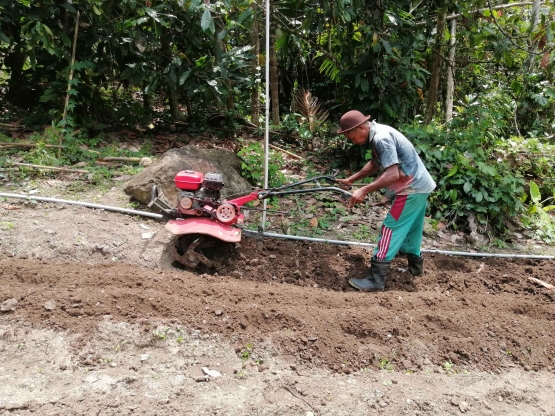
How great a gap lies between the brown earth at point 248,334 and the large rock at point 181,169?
2.00 ft

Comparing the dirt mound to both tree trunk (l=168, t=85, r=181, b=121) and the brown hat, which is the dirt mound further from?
tree trunk (l=168, t=85, r=181, b=121)

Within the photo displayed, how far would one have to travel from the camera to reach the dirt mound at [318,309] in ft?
11.1

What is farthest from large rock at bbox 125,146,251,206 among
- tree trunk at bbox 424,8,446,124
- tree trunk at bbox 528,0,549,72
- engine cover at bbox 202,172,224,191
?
tree trunk at bbox 528,0,549,72

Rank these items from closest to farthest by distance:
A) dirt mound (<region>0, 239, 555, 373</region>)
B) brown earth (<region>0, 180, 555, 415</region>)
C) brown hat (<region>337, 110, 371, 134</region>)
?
brown earth (<region>0, 180, 555, 415</region>) < dirt mound (<region>0, 239, 555, 373</region>) < brown hat (<region>337, 110, 371, 134</region>)

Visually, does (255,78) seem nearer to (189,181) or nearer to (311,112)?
(311,112)

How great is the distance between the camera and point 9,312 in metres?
3.38

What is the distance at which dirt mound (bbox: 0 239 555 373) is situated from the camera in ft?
11.1

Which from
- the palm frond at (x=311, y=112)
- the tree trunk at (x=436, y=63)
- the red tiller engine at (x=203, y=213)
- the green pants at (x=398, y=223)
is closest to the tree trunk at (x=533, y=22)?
the tree trunk at (x=436, y=63)

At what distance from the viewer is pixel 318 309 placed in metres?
3.73

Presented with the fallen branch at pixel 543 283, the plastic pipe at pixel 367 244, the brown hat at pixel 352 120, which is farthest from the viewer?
the plastic pipe at pixel 367 244

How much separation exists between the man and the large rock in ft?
5.91

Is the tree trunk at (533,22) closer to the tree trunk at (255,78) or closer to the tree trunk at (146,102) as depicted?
the tree trunk at (255,78)

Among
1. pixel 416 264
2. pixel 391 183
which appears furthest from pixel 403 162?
pixel 416 264

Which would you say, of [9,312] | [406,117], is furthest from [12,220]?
[406,117]
